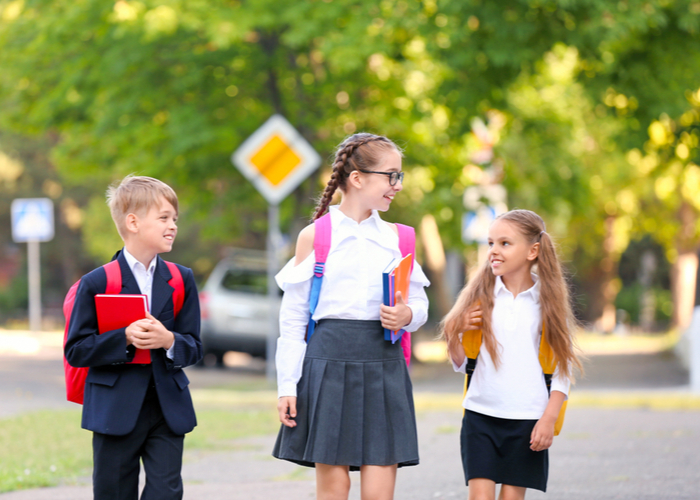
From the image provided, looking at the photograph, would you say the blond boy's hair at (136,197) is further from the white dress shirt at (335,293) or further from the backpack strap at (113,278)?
the white dress shirt at (335,293)

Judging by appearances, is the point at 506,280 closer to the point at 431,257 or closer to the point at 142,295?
the point at 142,295

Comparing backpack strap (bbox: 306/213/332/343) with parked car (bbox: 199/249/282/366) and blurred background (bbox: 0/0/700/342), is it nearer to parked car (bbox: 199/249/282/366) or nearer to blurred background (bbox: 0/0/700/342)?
blurred background (bbox: 0/0/700/342)

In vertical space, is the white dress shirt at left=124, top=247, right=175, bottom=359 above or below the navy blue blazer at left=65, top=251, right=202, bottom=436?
above

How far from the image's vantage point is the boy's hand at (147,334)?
340 centimetres

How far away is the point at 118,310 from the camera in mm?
3445

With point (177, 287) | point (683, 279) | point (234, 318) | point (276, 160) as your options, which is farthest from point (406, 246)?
point (683, 279)

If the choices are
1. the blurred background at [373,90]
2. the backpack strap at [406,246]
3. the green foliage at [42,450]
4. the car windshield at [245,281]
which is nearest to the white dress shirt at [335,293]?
the backpack strap at [406,246]

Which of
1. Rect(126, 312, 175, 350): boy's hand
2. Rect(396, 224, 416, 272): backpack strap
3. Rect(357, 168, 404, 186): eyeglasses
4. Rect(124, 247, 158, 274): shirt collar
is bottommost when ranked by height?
Rect(126, 312, 175, 350): boy's hand

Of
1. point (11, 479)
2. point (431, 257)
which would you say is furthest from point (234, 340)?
point (11, 479)

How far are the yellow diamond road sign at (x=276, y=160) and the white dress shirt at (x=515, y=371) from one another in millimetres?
6878

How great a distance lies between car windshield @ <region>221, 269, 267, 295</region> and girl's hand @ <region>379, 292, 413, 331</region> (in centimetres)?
1244

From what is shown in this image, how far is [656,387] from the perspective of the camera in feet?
38.9

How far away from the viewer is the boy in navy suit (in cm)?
344

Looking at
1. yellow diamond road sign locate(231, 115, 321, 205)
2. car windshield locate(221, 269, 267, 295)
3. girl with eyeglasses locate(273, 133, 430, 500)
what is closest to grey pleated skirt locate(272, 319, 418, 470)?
girl with eyeglasses locate(273, 133, 430, 500)
